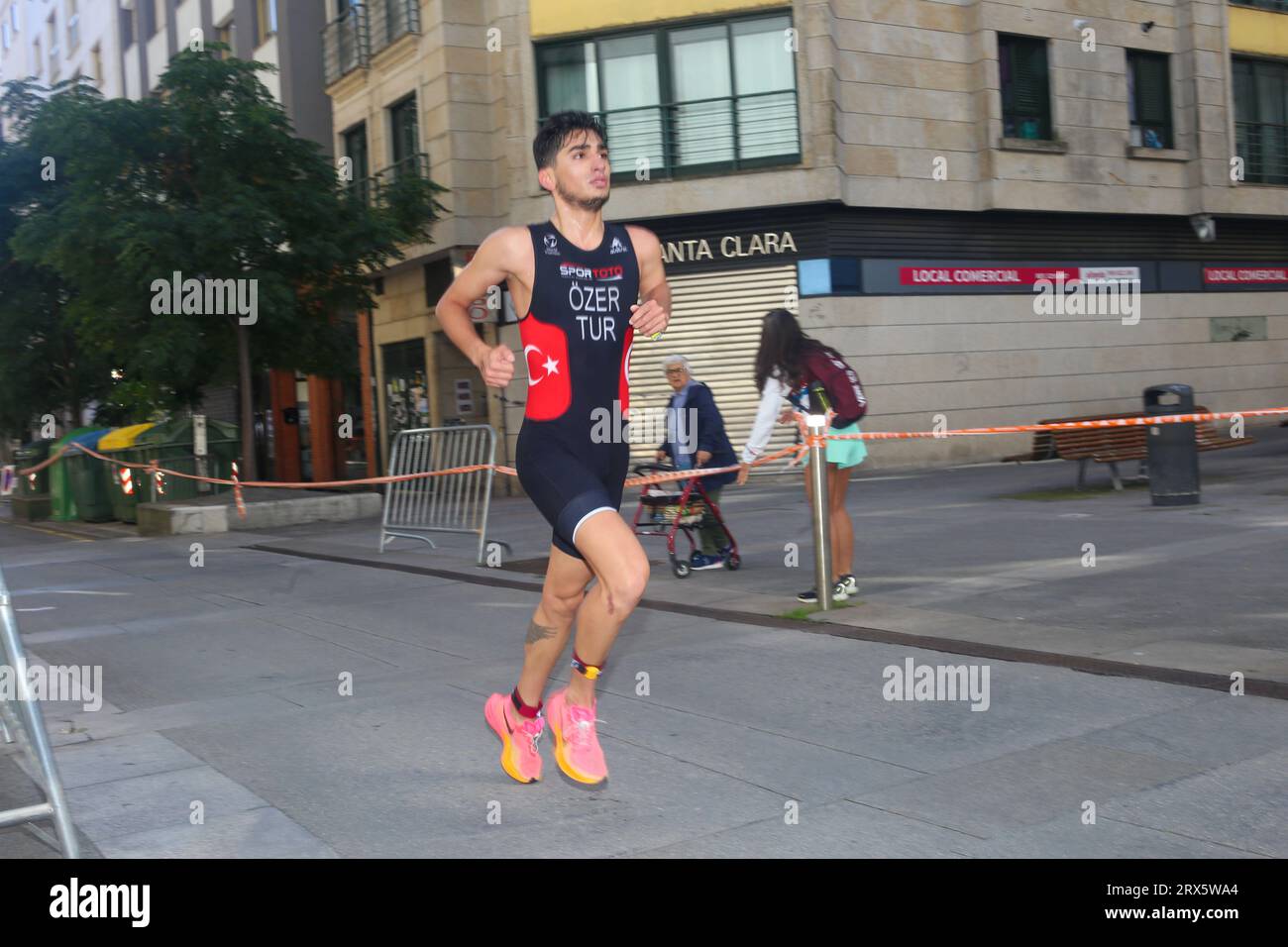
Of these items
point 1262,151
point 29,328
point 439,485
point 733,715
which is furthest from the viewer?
point 1262,151

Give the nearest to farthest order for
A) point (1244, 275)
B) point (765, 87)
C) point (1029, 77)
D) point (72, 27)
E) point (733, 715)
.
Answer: point (733, 715)
point (765, 87)
point (1029, 77)
point (1244, 275)
point (72, 27)

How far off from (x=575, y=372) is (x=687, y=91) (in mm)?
18549

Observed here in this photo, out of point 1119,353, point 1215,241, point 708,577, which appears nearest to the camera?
point 708,577

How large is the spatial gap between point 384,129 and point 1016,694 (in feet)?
73.2

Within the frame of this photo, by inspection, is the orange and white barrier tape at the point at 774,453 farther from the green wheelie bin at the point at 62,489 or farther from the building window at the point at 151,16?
the building window at the point at 151,16

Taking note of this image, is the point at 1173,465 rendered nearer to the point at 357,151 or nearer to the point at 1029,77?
the point at 1029,77

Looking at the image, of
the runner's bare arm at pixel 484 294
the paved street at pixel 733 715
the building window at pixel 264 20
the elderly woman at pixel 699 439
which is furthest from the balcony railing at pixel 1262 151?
the runner's bare arm at pixel 484 294

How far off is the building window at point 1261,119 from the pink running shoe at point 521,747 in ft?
84.5

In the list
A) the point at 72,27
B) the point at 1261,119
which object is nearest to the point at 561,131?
the point at 1261,119

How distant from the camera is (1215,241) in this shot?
2641 centimetres

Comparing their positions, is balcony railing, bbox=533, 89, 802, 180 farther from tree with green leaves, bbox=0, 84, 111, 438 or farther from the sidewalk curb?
the sidewalk curb

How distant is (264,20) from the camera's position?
98.8 ft

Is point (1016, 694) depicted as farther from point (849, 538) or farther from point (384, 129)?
point (384, 129)

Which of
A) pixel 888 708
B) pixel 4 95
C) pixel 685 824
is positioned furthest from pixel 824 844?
pixel 4 95
